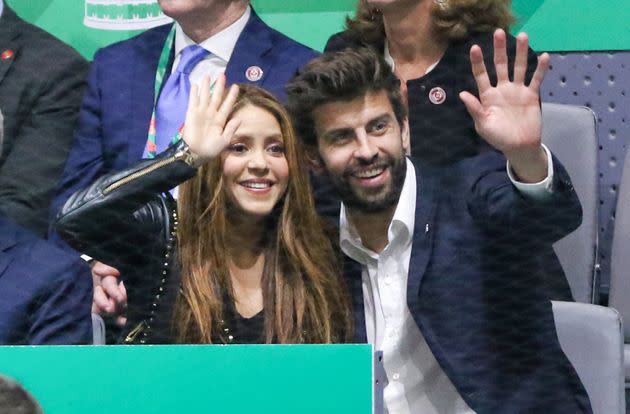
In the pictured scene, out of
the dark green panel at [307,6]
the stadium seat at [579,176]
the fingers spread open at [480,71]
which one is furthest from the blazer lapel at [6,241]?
the stadium seat at [579,176]

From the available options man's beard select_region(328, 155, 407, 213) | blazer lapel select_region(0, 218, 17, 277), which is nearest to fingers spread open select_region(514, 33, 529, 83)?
man's beard select_region(328, 155, 407, 213)

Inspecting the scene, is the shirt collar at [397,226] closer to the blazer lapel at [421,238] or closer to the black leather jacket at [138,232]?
the blazer lapel at [421,238]

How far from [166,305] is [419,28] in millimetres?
374

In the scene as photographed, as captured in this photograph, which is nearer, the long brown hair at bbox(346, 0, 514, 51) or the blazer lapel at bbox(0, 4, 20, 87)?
the long brown hair at bbox(346, 0, 514, 51)

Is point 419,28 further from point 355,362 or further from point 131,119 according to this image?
point 355,362

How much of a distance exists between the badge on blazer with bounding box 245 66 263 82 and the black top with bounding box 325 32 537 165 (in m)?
0.10

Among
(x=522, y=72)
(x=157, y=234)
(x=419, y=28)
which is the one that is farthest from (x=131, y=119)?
(x=522, y=72)

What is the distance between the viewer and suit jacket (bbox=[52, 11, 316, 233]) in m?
1.24

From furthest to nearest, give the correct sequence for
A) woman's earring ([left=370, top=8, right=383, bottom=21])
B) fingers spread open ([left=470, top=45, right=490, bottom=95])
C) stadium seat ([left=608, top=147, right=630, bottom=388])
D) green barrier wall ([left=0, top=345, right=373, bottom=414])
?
1. stadium seat ([left=608, top=147, right=630, bottom=388])
2. woman's earring ([left=370, top=8, right=383, bottom=21])
3. fingers spread open ([left=470, top=45, right=490, bottom=95])
4. green barrier wall ([left=0, top=345, right=373, bottom=414])

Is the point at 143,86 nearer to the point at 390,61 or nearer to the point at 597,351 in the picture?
the point at 390,61

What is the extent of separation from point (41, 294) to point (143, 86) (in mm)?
248

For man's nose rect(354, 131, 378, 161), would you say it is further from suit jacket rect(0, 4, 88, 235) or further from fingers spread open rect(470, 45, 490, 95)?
suit jacket rect(0, 4, 88, 235)

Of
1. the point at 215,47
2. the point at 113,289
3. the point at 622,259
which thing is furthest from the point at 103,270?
the point at 622,259

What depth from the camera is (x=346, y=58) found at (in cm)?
112
